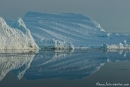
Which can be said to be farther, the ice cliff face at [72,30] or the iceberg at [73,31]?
the ice cliff face at [72,30]

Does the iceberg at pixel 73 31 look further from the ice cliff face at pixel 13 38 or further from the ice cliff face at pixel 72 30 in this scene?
the ice cliff face at pixel 13 38

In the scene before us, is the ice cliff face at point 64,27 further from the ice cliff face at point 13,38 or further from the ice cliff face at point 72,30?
the ice cliff face at point 13,38

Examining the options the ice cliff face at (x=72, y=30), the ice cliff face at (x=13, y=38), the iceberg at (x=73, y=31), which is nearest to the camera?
the ice cliff face at (x=13, y=38)

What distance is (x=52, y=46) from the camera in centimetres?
3191

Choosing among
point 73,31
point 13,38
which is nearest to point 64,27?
point 73,31

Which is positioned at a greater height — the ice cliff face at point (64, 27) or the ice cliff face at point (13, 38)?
the ice cliff face at point (64, 27)

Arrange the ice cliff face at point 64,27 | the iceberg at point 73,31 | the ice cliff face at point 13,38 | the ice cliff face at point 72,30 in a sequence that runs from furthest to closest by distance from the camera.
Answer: the ice cliff face at point 72,30
the ice cliff face at point 64,27
the iceberg at point 73,31
the ice cliff face at point 13,38

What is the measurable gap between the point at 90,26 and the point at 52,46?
15149mm

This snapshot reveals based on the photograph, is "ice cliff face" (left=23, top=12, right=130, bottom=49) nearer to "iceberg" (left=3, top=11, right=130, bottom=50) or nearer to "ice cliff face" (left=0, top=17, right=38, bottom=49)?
"iceberg" (left=3, top=11, right=130, bottom=50)

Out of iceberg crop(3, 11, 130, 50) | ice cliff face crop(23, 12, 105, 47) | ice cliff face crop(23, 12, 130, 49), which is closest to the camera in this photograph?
iceberg crop(3, 11, 130, 50)

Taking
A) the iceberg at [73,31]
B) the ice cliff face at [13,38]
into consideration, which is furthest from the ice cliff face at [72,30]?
the ice cliff face at [13,38]

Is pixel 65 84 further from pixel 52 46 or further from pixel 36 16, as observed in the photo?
pixel 36 16

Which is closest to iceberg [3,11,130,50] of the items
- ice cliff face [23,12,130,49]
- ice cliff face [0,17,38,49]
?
ice cliff face [23,12,130,49]

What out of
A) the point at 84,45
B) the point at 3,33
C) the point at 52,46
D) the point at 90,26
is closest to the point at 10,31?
the point at 3,33
